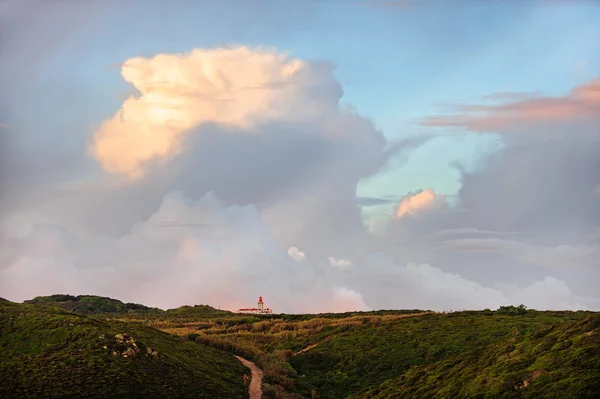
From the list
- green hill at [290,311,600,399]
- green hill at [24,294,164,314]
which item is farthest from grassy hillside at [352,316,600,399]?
green hill at [24,294,164,314]

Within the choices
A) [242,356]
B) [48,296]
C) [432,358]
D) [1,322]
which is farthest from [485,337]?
[48,296]

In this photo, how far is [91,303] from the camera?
16662cm

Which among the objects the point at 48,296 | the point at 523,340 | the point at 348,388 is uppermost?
the point at 48,296

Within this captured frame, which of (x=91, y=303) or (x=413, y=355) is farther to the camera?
(x=91, y=303)

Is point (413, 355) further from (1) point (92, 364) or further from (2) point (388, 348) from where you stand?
(1) point (92, 364)

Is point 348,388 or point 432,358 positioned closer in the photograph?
point 348,388

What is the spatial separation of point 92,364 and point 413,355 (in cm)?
2826

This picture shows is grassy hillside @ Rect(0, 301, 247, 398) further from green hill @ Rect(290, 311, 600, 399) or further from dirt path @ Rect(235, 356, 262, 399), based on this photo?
green hill @ Rect(290, 311, 600, 399)

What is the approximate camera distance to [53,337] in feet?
154

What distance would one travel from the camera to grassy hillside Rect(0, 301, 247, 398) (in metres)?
40.5

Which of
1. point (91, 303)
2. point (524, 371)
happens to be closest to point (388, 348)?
point (524, 371)

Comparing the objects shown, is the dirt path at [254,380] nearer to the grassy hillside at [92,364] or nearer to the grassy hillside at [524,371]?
the grassy hillside at [92,364]

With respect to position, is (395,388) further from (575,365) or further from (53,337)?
(53,337)

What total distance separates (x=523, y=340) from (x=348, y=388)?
1901 centimetres
